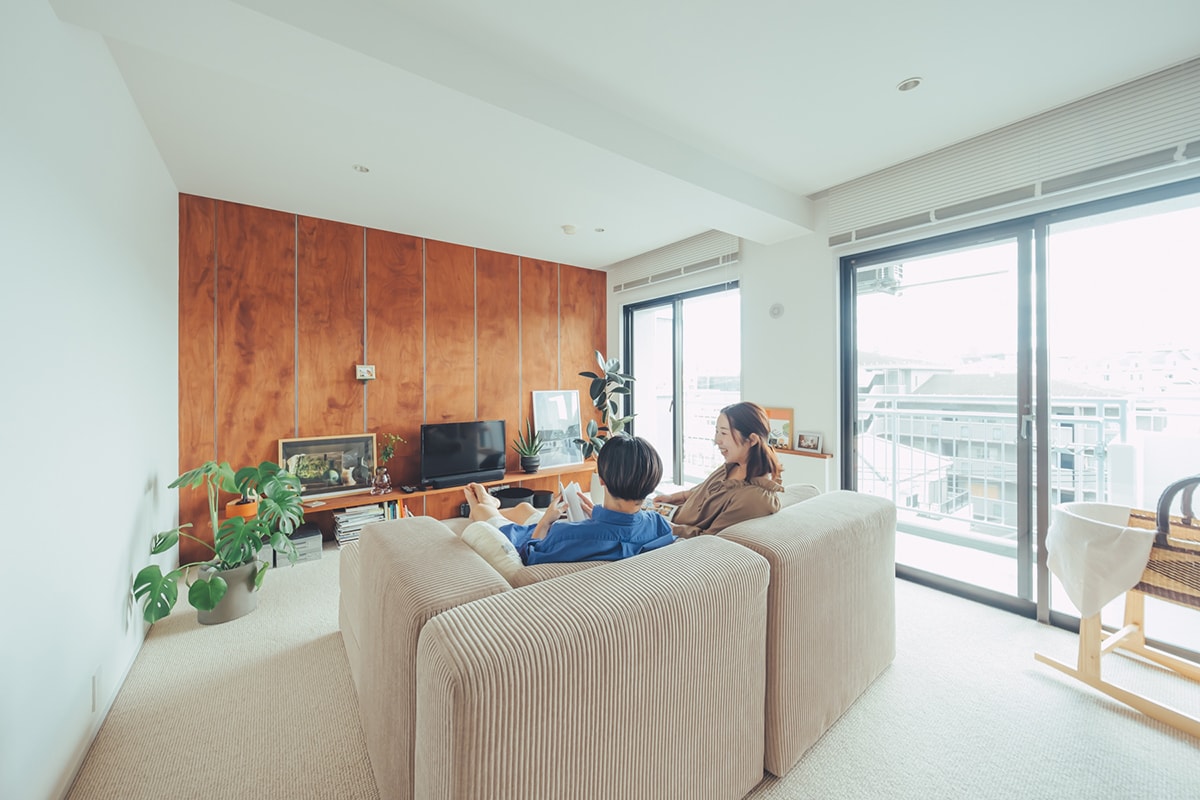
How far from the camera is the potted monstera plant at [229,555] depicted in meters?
2.01

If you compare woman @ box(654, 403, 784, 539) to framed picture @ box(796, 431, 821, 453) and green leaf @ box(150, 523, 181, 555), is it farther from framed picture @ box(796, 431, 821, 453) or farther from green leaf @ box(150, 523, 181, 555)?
green leaf @ box(150, 523, 181, 555)

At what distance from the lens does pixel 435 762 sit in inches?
32.7

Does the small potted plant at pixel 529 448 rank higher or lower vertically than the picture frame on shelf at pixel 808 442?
lower

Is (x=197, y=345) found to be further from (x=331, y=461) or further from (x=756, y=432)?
(x=756, y=432)

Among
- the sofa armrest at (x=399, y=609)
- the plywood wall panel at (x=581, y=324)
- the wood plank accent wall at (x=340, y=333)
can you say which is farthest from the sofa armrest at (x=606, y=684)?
the plywood wall panel at (x=581, y=324)

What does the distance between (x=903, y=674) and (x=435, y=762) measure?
1990 millimetres

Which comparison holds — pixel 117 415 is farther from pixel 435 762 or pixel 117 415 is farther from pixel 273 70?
pixel 435 762

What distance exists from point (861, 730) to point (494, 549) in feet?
4.80

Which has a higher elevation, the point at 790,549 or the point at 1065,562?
the point at 790,549

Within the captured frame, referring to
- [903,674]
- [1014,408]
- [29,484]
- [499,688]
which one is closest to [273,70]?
[29,484]

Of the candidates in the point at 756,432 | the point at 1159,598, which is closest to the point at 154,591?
the point at 756,432

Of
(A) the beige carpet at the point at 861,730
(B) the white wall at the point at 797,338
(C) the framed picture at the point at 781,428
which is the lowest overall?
(A) the beige carpet at the point at 861,730

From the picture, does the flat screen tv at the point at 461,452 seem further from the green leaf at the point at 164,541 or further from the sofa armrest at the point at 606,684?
the sofa armrest at the point at 606,684

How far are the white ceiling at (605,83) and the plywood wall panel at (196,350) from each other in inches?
9.6
